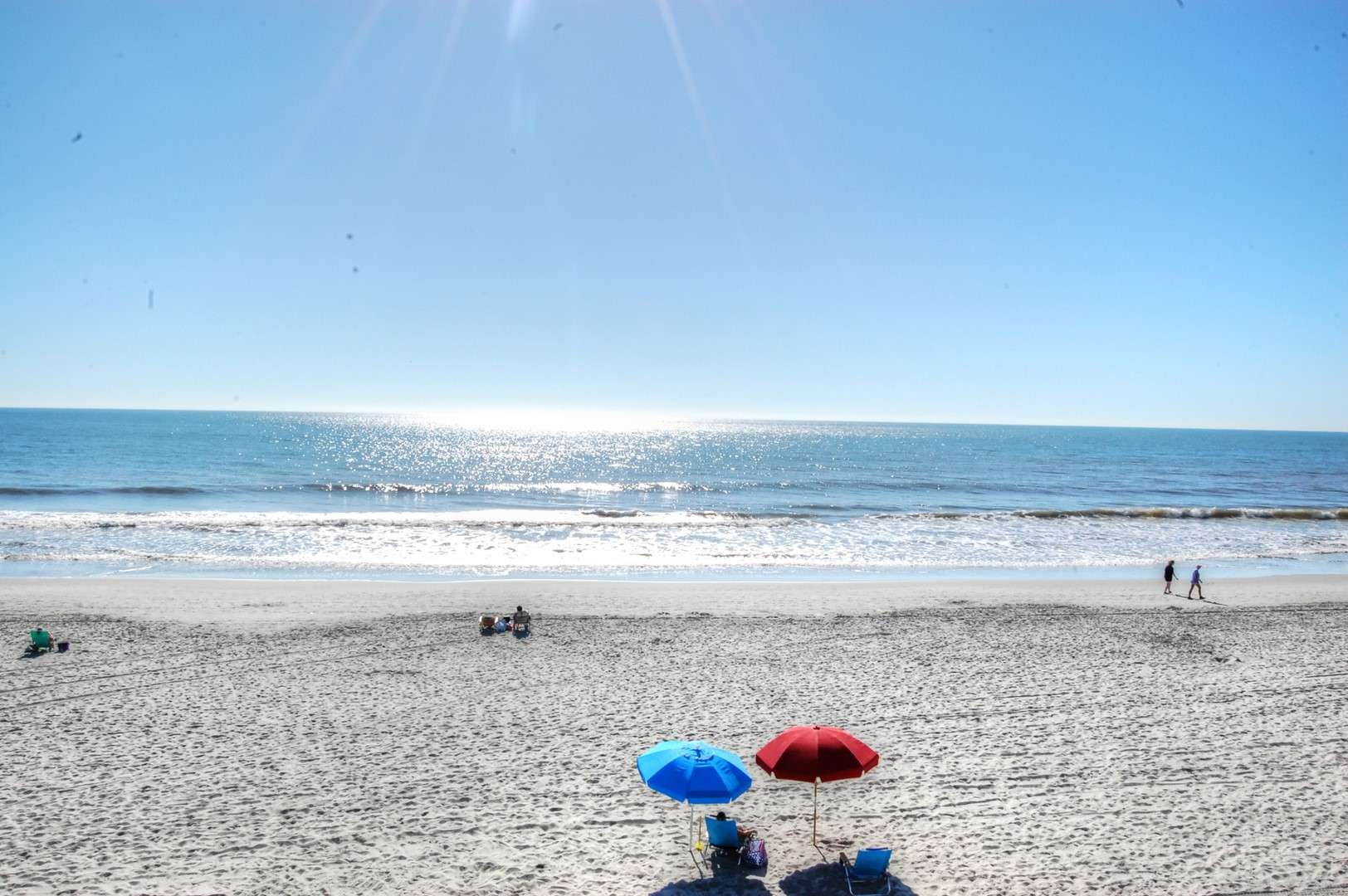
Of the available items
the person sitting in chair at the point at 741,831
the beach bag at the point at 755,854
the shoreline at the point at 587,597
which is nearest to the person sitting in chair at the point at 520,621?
the shoreline at the point at 587,597

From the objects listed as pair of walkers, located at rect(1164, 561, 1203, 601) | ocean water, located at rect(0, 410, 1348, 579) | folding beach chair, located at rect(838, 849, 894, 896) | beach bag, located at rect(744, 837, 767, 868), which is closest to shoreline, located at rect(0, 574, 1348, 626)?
pair of walkers, located at rect(1164, 561, 1203, 601)

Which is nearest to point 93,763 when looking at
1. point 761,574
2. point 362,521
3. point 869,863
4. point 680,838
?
point 680,838

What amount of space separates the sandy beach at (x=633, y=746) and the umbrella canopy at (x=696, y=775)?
117cm

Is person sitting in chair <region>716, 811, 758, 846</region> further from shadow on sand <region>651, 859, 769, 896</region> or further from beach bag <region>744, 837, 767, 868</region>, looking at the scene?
shadow on sand <region>651, 859, 769, 896</region>

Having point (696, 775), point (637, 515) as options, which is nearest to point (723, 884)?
point (696, 775)

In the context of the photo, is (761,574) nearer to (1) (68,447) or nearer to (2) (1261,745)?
(2) (1261,745)

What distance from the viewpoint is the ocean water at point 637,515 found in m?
28.8

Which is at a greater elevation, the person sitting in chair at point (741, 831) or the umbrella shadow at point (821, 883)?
the person sitting in chair at point (741, 831)

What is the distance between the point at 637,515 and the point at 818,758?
3640cm

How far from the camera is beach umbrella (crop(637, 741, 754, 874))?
783 cm

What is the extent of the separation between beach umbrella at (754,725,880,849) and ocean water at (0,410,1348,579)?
18.3 meters

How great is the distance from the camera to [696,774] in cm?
796

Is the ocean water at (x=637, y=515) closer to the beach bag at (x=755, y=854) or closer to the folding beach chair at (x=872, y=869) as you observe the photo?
the beach bag at (x=755, y=854)

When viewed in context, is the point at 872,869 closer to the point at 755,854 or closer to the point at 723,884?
the point at 755,854
